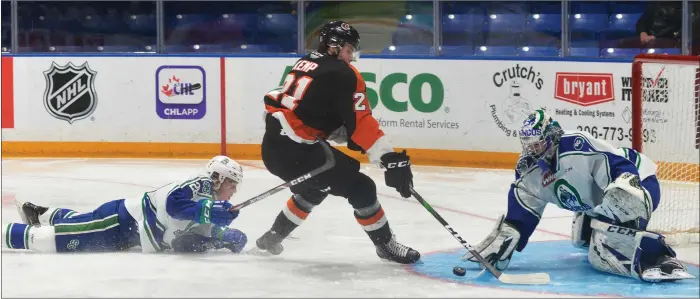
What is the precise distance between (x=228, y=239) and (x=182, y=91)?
13.2ft

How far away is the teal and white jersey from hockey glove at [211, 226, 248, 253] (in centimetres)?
5

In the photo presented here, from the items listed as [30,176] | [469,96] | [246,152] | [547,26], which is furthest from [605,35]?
[30,176]

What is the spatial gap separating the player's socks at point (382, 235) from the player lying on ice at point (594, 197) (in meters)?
0.25

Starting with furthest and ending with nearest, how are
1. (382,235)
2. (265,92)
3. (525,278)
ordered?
(265,92), (382,235), (525,278)

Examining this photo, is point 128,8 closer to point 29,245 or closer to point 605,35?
point 605,35

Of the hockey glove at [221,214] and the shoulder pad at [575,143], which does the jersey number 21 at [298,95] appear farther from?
the shoulder pad at [575,143]

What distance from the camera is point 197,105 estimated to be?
8.89 meters

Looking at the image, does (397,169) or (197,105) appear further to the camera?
(197,105)

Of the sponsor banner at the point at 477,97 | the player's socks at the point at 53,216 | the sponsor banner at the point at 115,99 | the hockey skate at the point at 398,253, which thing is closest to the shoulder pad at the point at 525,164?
the hockey skate at the point at 398,253

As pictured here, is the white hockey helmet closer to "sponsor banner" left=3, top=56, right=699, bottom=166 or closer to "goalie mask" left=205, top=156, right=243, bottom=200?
"goalie mask" left=205, top=156, right=243, bottom=200

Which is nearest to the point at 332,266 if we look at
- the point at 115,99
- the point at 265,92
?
the point at 265,92

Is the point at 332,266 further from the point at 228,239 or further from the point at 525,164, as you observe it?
the point at 525,164

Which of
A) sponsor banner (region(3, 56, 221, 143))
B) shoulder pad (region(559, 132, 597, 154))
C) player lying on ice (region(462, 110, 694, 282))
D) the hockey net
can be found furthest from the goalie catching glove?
sponsor banner (region(3, 56, 221, 143))

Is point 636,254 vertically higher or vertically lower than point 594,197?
lower
